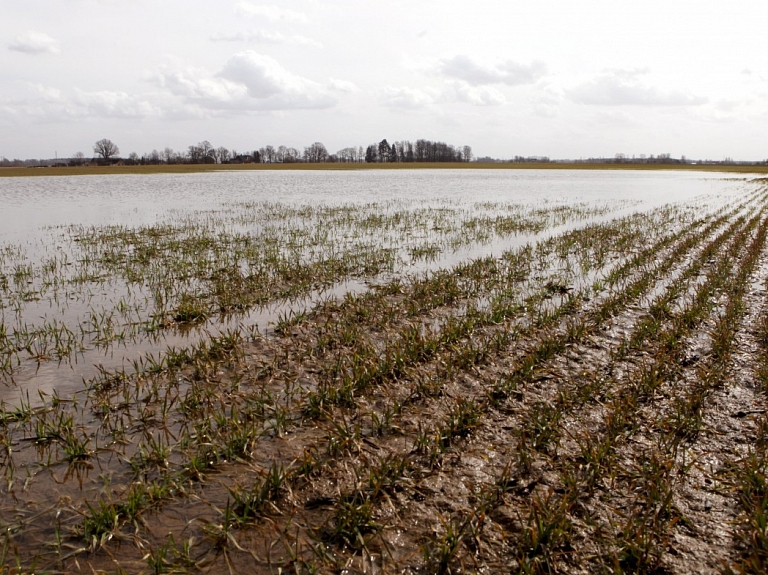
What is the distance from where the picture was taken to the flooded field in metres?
3.39

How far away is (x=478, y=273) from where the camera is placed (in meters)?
12.0

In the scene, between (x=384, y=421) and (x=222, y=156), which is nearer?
(x=384, y=421)

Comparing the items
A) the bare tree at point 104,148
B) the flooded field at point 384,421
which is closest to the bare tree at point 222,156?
the bare tree at point 104,148

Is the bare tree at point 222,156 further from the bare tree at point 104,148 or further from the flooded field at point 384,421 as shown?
the flooded field at point 384,421

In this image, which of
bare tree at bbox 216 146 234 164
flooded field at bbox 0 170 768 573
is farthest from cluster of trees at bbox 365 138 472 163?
flooded field at bbox 0 170 768 573

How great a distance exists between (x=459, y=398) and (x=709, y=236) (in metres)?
17.1

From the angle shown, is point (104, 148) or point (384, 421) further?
point (104, 148)

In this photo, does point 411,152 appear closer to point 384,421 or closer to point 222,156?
point 222,156

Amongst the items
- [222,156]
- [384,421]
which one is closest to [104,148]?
[222,156]

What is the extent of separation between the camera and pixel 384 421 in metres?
5.01

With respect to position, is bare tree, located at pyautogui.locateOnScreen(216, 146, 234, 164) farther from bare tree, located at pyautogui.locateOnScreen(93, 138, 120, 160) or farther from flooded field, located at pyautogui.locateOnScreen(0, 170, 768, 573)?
flooded field, located at pyautogui.locateOnScreen(0, 170, 768, 573)

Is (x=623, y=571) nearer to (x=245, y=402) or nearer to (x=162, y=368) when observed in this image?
(x=245, y=402)

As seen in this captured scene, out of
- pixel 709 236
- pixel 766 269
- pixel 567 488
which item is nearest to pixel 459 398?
pixel 567 488

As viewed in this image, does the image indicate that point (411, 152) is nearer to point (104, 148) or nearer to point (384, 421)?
point (104, 148)
